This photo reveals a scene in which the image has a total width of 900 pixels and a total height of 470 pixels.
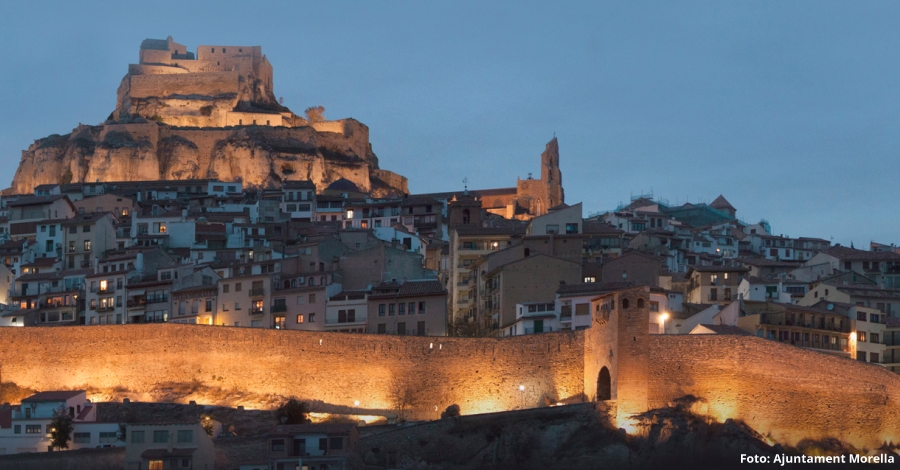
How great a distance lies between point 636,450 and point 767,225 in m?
67.1

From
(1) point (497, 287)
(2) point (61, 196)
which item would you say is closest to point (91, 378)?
(1) point (497, 287)

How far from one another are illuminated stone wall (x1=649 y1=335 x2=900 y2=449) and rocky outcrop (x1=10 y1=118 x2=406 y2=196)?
63.0 metres

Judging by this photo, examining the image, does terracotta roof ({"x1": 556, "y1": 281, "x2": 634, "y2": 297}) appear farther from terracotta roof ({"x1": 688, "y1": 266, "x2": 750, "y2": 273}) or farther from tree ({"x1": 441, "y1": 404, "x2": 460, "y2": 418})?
terracotta roof ({"x1": 688, "y1": 266, "x2": 750, "y2": 273})

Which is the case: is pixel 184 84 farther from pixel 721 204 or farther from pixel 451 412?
pixel 451 412

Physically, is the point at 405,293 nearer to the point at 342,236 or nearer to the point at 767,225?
the point at 342,236

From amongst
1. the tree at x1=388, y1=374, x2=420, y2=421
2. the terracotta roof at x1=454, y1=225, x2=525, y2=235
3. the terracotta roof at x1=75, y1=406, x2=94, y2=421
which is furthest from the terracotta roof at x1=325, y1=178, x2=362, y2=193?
the terracotta roof at x1=75, y1=406, x2=94, y2=421

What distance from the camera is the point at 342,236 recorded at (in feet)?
240

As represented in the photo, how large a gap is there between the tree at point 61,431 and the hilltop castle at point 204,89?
232ft

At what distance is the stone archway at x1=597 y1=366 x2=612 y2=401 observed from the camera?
49625mm

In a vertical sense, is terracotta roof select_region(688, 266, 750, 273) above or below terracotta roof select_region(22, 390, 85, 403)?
above

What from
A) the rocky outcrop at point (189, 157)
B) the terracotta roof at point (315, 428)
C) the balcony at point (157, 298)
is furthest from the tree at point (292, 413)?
the rocky outcrop at point (189, 157)

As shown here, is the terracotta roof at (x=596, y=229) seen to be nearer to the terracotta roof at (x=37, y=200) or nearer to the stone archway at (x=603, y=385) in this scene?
the stone archway at (x=603, y=385)

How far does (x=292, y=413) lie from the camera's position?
50906 mm

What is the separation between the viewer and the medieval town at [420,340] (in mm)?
47594
